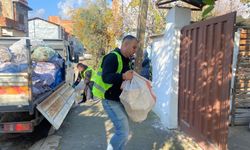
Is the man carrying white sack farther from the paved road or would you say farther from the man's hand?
the paved road

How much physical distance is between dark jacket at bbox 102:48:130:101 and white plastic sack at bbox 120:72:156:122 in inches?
5.1

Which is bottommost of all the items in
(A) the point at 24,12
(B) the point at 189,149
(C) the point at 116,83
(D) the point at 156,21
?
(B) the point at 189,149

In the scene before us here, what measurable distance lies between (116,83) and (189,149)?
2.12 meters

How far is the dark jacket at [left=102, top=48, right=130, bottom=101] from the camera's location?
3.70 metres

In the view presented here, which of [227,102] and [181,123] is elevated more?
[227,102]

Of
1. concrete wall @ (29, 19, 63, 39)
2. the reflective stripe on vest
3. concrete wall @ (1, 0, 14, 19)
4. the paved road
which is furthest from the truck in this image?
concrete wall @ (29, 19, 63, 39)

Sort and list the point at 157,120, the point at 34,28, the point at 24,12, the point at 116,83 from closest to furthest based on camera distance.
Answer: the point at 116,83, the point at 157,120, the point at 24,12, the point at 34,28

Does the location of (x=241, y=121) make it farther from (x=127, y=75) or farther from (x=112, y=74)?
(x=112, y=74)

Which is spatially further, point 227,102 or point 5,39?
point 5,39

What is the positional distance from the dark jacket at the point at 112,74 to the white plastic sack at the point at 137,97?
128 mm

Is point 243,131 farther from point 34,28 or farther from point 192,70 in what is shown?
point 34,28

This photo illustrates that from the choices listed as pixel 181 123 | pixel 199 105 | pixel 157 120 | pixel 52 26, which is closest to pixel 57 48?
pixel 157 120

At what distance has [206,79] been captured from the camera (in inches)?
191

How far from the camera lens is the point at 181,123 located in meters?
6.08
